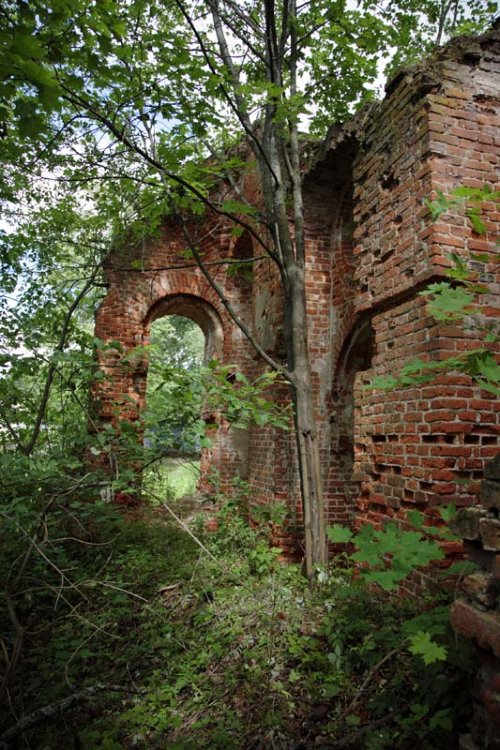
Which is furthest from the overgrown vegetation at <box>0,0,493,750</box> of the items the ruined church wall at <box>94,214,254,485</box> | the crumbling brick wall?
the ruined church wall at <box>94,214,254,485</box>

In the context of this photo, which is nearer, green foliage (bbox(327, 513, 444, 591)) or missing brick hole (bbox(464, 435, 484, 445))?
green foliage (bbox(327, 513, 444, 591))

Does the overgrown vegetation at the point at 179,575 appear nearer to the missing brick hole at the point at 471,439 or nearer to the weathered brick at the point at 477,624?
the weathered brick at the point at 477,624

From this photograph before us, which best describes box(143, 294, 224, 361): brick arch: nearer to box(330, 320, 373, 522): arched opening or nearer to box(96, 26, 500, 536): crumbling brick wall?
box(96, 26, 500, 536): crumbling brick wall

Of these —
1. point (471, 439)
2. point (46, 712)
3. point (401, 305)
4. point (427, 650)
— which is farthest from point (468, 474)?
point (46, 712)

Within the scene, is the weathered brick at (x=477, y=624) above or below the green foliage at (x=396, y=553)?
below

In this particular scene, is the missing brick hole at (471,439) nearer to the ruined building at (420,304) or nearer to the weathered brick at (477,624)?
the ruined building at (420,304)

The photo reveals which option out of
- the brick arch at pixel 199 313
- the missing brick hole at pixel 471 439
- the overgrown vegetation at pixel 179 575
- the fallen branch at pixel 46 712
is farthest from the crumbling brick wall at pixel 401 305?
the brick arch at pixel 199 313

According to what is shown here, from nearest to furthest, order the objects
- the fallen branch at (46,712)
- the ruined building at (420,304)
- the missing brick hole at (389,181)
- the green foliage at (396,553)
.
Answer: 1. the green foliage at (396,553)
2. the fallen branch at (46,712)
3. the ruined building at (420,304)
4. the missing brick hole at (389,181)

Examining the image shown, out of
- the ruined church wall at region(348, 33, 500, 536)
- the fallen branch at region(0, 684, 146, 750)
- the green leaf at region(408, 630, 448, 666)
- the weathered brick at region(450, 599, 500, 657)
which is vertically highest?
the ruined church wall at region(348, 33, 500, 536)

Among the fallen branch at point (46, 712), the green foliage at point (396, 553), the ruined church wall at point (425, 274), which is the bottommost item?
the fallen branch at point (46, 712)

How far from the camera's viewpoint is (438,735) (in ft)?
6.38

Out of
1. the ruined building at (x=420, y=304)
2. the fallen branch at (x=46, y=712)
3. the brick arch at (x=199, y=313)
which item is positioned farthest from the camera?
the brick arch at (x=199, y=313)

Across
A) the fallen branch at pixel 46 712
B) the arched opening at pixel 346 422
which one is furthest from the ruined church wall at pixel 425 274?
the fallen branch at pixel 46 712

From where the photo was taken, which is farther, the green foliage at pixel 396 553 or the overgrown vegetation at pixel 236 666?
the overgrown vegetation at pixel 236 666
